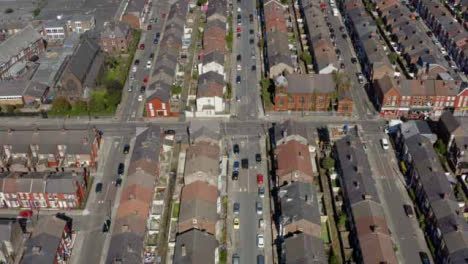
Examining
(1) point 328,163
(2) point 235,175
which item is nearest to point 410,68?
(1) point 328,163

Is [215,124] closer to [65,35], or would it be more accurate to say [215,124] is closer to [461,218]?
[461,218]

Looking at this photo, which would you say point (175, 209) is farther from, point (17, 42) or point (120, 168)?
point (17, 42)

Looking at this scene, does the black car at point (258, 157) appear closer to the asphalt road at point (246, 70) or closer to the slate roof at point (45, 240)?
the asphalt road at point (246, 70)

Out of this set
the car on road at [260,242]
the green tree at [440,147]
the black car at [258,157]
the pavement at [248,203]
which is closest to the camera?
the pavement at [248,203]

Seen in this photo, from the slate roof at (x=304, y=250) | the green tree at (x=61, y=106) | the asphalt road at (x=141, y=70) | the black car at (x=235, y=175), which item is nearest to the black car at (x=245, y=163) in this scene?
the black car at (x=235, y=175)

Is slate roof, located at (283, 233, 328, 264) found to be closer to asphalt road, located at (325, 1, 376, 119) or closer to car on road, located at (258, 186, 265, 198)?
car on road, located at (258, 186, 265, 198)
